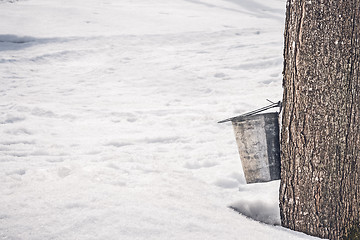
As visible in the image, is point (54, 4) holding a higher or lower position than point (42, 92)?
higher

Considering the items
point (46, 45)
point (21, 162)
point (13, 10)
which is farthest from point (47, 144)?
point (13, 10)

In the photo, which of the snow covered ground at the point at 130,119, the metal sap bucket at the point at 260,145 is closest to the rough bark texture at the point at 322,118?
the metal sap bucket at the point at 260,145

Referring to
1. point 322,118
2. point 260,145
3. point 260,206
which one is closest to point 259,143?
point 260,145

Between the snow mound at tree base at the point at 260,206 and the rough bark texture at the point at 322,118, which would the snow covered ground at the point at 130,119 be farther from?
the rough bark texture at the point at 322,118

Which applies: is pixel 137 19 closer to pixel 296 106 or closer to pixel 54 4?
pixel 54 4

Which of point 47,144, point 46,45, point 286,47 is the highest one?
point 286,47

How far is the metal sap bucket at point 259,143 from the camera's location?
2.41 meters

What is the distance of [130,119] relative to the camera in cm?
496

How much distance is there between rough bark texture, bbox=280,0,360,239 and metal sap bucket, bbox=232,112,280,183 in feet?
0.44

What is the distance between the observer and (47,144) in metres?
3.98

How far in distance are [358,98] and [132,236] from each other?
4.75ft

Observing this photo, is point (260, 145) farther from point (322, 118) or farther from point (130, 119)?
point (130, 119)

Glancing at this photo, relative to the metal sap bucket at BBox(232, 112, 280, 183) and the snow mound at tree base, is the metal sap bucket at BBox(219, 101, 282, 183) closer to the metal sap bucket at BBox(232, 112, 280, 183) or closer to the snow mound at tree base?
the metal sap bucket at BBox(232, 112, 280, 183)

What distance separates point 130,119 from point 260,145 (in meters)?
2.78
